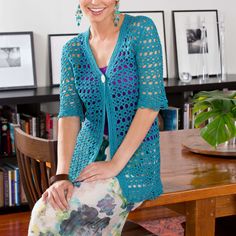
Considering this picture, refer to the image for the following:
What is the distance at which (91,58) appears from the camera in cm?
206

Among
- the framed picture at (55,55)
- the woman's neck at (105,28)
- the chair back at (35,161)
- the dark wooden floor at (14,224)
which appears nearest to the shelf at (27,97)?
the framed picture at (55,55)

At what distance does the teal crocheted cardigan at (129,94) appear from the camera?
1.97 m

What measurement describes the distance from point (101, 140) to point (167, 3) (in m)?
2.95

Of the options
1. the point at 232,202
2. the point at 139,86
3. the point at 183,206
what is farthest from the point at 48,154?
the point at 232,202

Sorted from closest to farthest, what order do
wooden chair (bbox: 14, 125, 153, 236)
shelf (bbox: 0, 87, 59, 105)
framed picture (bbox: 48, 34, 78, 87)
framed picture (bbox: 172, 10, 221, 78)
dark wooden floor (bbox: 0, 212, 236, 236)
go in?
wooden chair (bbox: 14, 125, 153, 236) < dark wooden floor (bbox: 0, 212, 236, 236) < shelf (bbox: 0, 87, 59, 105) < framed picture (bbox: 48, 34, 78, 87) < framed picture (bbox: 172, 10, 221, 78)

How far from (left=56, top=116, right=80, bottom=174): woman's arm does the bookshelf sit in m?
1.83

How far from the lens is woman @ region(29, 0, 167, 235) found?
74.2 inches

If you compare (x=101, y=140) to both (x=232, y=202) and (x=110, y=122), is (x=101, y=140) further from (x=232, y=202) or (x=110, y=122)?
(x=232, y=202)

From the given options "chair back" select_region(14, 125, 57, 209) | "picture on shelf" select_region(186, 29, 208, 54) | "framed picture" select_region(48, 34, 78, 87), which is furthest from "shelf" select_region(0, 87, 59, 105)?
"chair back" select_region(14, 125, 57, 209)

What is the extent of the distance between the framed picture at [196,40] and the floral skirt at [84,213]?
2949mm

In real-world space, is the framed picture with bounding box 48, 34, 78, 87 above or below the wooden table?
above

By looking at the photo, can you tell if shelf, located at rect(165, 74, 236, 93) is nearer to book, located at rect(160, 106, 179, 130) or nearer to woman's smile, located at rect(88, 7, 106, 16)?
book, located at rect(160, 106, 179, 130)

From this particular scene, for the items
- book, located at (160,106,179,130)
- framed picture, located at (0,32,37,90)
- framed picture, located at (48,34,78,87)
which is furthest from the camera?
book, located at (160,106,179,130)

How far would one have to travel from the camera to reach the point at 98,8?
6.52 feet
